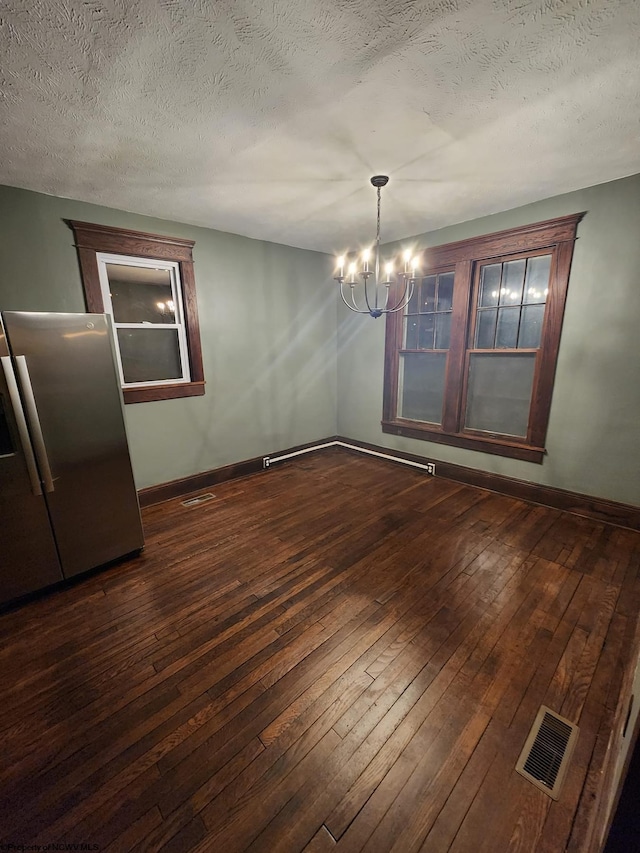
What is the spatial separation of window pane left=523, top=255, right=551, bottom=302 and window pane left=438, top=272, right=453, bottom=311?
0.77 metres

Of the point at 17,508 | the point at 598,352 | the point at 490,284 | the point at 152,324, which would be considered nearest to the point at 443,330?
the point at 490,284

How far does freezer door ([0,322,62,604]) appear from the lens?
1.92 m

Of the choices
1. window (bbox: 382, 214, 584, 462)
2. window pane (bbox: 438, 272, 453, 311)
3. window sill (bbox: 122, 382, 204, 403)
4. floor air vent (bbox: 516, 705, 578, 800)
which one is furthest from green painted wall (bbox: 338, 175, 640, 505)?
window sill (bbox: 122, 382, 204, 403)

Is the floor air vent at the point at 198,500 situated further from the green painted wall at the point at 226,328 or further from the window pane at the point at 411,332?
the window pane at the point at 411,332

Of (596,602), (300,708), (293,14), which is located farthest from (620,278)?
(300,708)

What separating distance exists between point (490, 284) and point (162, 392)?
358cm

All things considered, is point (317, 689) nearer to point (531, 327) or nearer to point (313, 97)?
point (313, 97)

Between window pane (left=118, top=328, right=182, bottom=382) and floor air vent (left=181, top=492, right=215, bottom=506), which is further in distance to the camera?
floor air vent (left=181, top=492, right=215, bottom=506)

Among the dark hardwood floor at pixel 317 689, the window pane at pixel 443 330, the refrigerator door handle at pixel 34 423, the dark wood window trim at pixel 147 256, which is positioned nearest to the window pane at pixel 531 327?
the window pane at pixel 443 330

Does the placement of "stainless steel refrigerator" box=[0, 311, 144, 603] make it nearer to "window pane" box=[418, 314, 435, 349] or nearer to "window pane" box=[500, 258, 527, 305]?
"window pane" box=[418, 314, 435, 349]

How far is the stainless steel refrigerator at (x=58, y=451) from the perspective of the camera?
77.2 inches

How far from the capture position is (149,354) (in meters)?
3.40

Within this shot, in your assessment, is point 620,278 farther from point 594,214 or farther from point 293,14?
point 293,14

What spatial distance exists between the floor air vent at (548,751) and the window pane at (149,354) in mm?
3760
